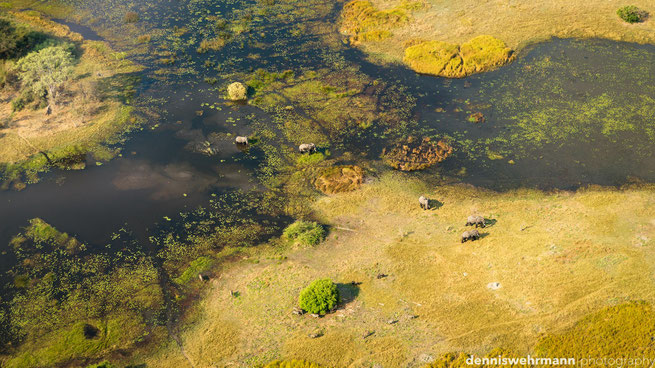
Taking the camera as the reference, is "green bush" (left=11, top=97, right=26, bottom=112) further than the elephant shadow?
Yes

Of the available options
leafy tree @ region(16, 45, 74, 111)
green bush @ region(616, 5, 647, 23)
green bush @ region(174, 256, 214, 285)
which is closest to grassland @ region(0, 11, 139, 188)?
leafy tree @ region(16, 45, 74, 111)

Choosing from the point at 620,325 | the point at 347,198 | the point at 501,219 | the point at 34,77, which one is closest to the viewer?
the point at 620,325

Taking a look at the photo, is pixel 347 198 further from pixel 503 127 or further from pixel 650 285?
pixel 650 285

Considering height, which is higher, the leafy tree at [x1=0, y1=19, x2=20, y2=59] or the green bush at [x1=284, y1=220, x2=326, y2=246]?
the leafy tree at [x1=0, y1=19, x2=20, y2=59]

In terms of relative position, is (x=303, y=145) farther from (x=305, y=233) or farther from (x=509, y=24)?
(x=509, y=24)

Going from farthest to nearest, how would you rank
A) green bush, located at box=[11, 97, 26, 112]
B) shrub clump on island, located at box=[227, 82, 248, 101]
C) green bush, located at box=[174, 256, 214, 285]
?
shrub clump on island, located at box=[227, 82, 248, 101] → green bush, located at box=[11, 97, 26, 112] → green bush, located at box=[174, 256, 214, 285]

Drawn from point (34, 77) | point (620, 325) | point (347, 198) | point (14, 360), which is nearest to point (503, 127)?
point (347, 198)

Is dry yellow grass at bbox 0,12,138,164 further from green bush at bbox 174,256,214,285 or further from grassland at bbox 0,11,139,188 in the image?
green bush at bbox 174,256,214,285

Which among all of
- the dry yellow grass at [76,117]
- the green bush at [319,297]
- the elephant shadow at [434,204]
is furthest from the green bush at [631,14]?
the dry yellow grass at [76,117]
